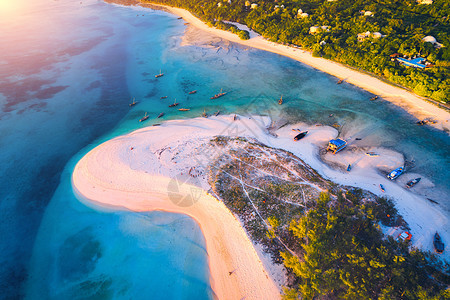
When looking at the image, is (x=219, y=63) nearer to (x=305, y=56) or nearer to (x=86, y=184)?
(x=305, y=56)

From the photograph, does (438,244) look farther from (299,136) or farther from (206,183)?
(206,183)

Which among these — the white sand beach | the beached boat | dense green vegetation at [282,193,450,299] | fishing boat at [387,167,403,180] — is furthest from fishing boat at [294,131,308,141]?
dense green vegetation at [282,193,450,299]

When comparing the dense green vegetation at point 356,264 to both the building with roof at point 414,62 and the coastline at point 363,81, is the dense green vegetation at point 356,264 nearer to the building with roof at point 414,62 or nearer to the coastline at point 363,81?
the coastline at point 363,81

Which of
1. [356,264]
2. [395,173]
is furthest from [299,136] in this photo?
[356,264]

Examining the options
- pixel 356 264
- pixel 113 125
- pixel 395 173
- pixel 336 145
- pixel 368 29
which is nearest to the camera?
pixel 356 264

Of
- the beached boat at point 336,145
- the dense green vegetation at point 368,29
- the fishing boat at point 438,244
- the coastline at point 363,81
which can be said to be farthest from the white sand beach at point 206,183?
the dense green vegetation at point 368,29

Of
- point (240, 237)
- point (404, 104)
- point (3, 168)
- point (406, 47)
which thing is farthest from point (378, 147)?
Result: point (3, 168)
